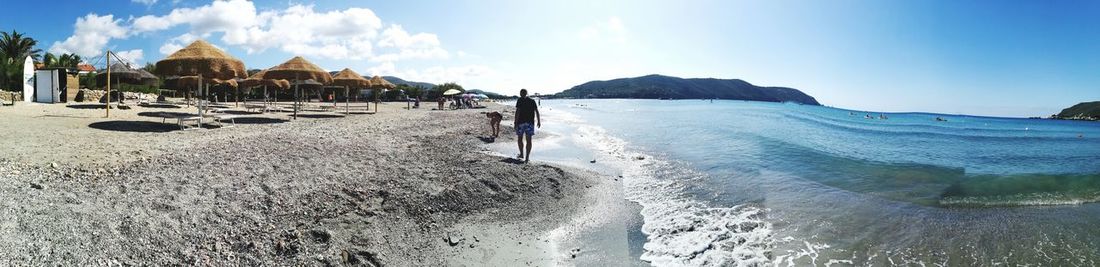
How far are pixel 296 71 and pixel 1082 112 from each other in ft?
571

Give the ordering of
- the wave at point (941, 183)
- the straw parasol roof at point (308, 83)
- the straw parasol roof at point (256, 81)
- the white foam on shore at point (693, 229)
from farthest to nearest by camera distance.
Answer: the straw parasol roof at point (308, 83) < the straw parasol roof at point (256, 81) < the wave at point (941, 183) < the white foam on shore at point (693, 229)

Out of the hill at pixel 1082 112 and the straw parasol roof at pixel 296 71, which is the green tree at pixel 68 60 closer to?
the straw parasol roof at pixel 296 71

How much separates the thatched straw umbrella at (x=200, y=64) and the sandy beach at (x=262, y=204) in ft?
6.89

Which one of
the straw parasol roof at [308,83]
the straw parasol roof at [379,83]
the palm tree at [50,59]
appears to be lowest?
the straw parasol roof at [308,83]

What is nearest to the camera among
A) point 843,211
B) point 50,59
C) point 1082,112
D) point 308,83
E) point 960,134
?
point 843,211

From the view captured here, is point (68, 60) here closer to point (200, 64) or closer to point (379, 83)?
point (379, 83)

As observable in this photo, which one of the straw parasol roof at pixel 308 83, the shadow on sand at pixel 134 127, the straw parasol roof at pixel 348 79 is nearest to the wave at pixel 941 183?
the shadow on sand at pixel 134 127

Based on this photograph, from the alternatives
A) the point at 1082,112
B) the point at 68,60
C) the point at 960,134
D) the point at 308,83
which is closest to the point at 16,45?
the point at 68,60

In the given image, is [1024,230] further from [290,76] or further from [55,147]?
[290,76]

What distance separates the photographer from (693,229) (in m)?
7.18

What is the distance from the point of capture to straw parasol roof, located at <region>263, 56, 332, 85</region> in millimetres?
17062

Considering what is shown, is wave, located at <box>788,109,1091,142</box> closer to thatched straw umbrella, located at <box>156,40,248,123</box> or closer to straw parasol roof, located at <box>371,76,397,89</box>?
straw parasol roof, located at <box>371,76,397,89</box>

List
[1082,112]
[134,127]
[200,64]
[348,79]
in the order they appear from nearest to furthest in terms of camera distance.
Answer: [134,127]
[200,64]
[348,79]
[1082,112]

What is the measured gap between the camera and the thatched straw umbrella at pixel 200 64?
1188 centimetres
